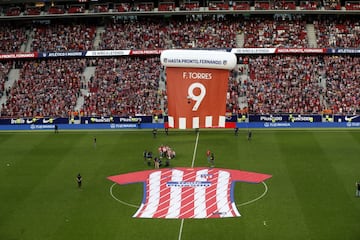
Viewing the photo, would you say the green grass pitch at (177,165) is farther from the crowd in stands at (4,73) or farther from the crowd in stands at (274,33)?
the crowd in stands at (274,33)

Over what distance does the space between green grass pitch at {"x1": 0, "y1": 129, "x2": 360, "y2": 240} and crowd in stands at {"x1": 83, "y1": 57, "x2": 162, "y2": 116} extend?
457cm

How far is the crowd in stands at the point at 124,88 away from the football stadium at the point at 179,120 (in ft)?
0.61

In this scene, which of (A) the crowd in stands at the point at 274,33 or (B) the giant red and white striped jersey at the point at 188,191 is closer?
(B) the giant red and white striped jersey at the point at 188,191

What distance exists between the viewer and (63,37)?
72.9m

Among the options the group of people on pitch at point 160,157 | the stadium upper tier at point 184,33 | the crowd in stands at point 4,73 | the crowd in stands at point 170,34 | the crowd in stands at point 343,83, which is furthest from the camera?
the crowd in stands at point 170,34

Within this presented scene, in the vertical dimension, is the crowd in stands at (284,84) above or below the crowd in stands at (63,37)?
below

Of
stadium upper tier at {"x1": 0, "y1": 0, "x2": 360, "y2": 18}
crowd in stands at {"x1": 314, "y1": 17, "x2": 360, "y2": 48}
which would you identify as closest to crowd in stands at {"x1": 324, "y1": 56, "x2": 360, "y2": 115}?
crowd in stands at {"x1": 314, "y1": 17, "x2": 360, "y2": 48}

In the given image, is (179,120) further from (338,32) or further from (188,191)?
(338,32)

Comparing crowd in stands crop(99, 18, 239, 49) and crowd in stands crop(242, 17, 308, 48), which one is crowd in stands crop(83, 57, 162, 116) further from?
crowd in stands crop(242, 17, 308, 48)

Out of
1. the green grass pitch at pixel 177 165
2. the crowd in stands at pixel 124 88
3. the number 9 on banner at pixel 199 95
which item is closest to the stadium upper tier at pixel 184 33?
the crowd in stands at pixel 124 88

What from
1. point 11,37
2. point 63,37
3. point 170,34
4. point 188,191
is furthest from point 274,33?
point 188,191

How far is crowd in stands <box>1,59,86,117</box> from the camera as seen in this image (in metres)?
A: 63.6

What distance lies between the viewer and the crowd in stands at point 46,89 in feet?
209

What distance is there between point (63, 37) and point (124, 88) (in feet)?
42.4
